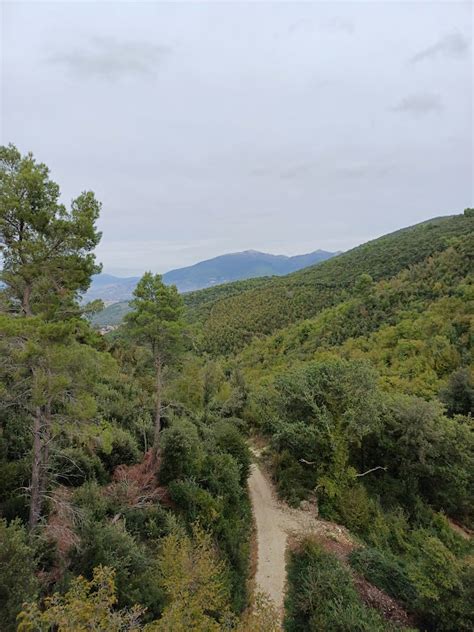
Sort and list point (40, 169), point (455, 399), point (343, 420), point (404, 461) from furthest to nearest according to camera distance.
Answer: point (455, 399) < point (404, 461) < point (343, 420) < point (40, 169)

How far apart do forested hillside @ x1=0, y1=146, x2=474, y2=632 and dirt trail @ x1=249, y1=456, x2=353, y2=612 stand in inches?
12.6

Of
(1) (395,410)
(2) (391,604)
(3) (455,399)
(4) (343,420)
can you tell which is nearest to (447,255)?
(3) (455,399)

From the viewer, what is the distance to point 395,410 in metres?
17.9

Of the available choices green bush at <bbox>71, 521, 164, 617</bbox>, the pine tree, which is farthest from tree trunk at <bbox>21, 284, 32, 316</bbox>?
the pine tree

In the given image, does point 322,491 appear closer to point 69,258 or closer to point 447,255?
point 69,258

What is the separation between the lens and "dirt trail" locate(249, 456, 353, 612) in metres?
11.7

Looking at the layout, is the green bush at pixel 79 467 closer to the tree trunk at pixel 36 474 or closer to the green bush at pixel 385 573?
the tree trunk at pixel 36 474

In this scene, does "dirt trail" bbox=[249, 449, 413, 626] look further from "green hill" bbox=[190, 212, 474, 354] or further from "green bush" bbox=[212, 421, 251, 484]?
"green hill" bbox=[190, 212, 474, 354]

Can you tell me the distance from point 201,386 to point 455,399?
17.0m

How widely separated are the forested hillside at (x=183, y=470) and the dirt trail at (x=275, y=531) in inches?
12.6

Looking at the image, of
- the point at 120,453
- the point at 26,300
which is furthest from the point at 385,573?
the point at 26,300

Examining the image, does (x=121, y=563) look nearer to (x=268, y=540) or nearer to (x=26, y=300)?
(x=26, y=300)

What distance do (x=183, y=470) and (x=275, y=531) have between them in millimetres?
4620

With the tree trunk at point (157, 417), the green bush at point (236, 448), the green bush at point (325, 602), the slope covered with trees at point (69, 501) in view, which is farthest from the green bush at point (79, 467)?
the green bush at point (325, 602)
